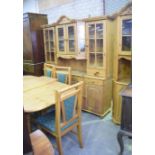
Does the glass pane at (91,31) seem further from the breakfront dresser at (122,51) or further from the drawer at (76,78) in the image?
the drawer at (76,78)

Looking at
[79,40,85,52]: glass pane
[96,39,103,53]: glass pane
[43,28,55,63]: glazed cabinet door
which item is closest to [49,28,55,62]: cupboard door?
[43,28,55,63]: glazed cabinet door

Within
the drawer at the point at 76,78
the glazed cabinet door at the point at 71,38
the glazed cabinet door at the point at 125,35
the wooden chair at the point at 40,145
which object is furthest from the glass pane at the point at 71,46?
the wooden chair at the point at 40,145

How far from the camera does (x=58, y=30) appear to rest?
10.4 feet

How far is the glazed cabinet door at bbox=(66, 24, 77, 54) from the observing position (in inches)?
113

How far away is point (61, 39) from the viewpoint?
124 inches

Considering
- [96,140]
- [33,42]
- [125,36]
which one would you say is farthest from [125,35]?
[33,42]

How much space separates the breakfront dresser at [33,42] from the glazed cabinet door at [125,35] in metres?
2.05

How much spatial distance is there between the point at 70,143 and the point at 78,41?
66.4 inches

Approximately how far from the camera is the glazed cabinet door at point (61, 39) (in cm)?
306
